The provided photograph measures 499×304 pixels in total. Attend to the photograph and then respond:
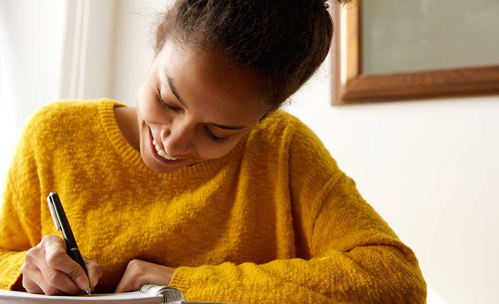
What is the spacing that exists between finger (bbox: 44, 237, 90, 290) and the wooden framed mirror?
0.79 metres

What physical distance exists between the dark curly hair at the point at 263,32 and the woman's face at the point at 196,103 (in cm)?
1

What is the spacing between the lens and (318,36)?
59 centimetres

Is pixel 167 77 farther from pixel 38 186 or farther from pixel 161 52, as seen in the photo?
pixel 38 186

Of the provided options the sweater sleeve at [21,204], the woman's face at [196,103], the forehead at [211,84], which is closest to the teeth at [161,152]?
the woman's face at [196,103]

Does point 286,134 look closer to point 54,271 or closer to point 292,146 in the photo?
point 292,146

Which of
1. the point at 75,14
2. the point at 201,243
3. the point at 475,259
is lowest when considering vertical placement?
the point at 475,259

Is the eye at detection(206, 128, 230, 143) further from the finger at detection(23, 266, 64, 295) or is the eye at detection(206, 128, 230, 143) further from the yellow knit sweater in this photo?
the finger at detection(23, 266, 64, 295)

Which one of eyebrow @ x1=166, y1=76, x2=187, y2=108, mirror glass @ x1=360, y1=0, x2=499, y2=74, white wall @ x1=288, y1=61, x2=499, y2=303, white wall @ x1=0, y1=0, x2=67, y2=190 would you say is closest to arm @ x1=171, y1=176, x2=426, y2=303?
eyebrow @ x1=166, y1=76, x2=187, y2=108

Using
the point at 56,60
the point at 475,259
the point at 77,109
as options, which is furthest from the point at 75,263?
the point at 475,259

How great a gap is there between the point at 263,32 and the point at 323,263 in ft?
1.03

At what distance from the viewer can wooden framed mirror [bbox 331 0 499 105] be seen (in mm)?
1080

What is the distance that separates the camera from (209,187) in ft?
2.55

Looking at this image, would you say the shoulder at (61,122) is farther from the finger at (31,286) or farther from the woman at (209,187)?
the finger at (31,286)

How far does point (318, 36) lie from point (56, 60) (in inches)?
30.3
